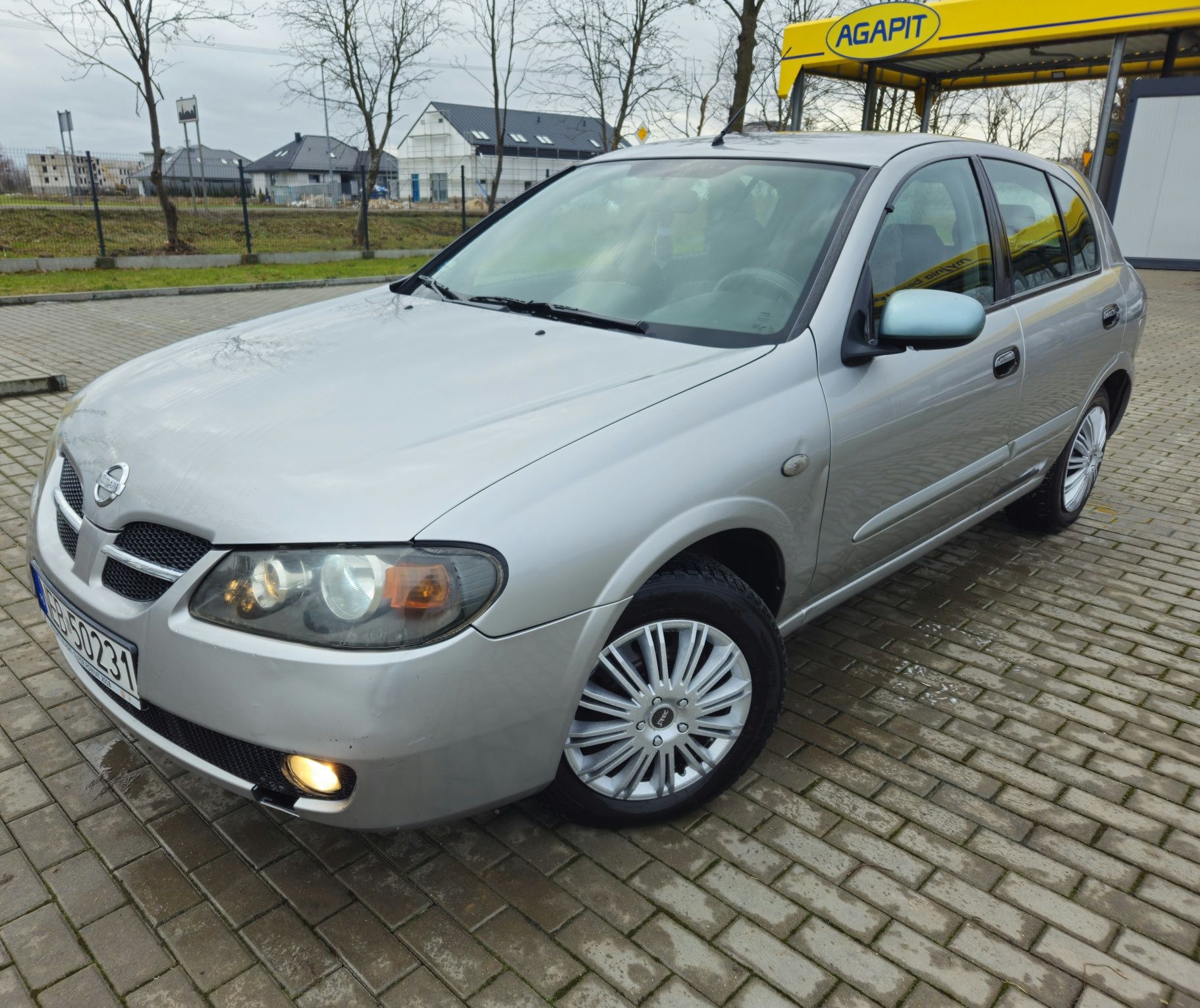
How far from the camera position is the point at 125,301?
40.8 ft

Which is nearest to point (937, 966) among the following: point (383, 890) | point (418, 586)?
point (383, 890)

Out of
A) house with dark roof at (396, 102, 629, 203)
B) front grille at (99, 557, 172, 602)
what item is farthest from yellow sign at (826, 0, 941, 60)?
house with dark roof at (396, 102, 629, 203)

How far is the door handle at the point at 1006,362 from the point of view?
10.9 feet

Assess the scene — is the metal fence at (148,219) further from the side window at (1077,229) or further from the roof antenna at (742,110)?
the side window at (1077,229)

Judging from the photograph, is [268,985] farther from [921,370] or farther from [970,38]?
[970,38]

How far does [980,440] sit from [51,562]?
9.78ft

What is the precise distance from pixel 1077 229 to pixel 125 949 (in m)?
4.47

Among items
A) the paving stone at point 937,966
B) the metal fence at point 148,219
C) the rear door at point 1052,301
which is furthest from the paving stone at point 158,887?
the metal fence at point 148,219

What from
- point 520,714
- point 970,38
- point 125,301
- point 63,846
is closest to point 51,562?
point 63,846

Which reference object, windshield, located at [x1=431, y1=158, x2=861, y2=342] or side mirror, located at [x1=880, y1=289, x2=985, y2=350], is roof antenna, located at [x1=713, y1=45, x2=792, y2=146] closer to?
windshield, located at [x1=431, y1=158, x2=861, y2=342]

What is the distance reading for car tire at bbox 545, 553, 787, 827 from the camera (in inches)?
87.7

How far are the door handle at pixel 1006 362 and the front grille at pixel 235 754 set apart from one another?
2.62m

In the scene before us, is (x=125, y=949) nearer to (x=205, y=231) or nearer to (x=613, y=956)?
(x=613, y=956)

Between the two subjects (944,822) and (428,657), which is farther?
(944,822)
